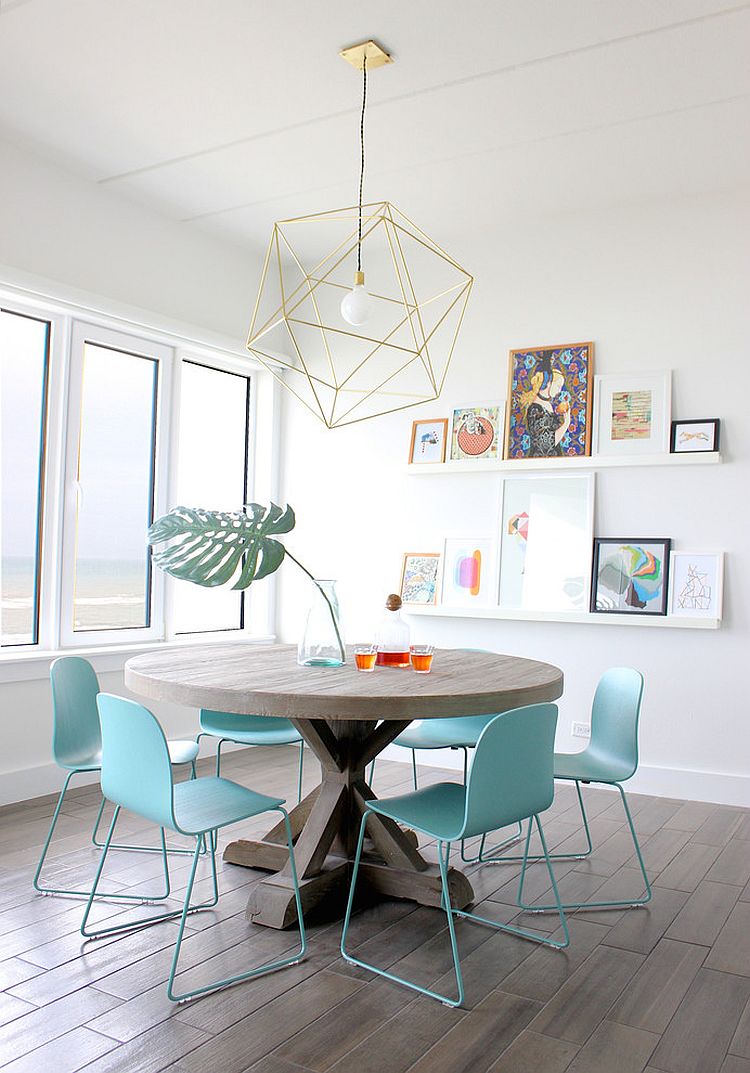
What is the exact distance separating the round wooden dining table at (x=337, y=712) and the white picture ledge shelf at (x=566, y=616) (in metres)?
1.32

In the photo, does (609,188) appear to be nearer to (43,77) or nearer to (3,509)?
(43,77)

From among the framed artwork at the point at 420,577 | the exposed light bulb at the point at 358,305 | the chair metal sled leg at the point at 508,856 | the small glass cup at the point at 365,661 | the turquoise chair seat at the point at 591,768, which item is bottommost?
the chair metal sled leg at the point at 508,856

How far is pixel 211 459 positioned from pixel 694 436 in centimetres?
276

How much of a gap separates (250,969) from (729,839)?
7.25 ft

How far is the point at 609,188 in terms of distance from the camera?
4.45 meters

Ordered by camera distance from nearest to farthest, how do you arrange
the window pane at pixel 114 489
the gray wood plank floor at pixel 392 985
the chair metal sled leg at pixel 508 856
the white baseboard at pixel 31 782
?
the gray wood plank floor at pixel 392 985
the chair metal sled leg at pixel 508 856
the white baseboard at pixel 31 782
the window pane at pixel 114 489

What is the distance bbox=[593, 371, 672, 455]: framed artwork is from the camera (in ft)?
14.7

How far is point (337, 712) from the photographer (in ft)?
7.68

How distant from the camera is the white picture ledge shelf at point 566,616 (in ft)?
14.1

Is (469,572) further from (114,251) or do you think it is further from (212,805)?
(212,805)

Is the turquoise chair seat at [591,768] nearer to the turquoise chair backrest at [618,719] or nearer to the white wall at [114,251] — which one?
the turquoise chair backrest at [618,719]

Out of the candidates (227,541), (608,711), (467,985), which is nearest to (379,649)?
(227,541)

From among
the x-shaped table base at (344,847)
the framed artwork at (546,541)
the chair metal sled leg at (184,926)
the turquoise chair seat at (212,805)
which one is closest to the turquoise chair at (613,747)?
the x-shaped table base at (344,847)

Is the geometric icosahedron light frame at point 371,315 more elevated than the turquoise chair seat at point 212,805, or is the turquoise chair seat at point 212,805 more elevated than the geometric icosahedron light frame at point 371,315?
the geometric icosahedron light frame at point 371,315
